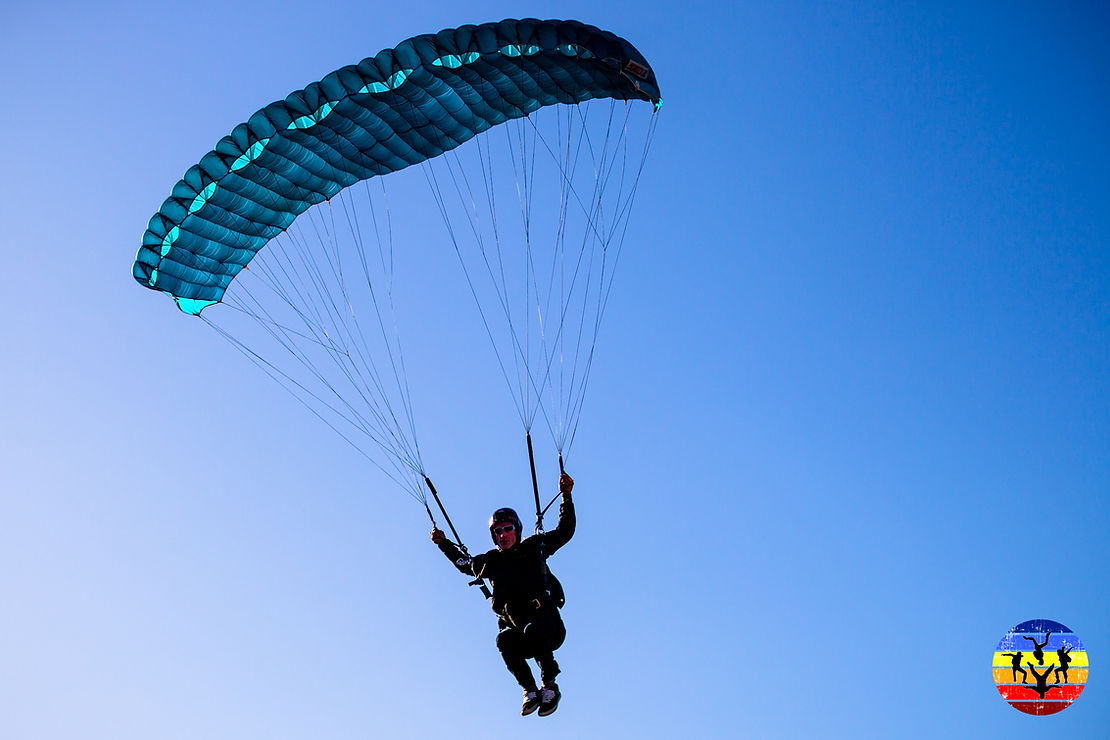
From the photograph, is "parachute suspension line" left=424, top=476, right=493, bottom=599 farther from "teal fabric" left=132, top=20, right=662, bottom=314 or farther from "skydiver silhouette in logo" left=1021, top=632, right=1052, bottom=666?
"skydiver silhouette in logo" left=1021, top=632, right=1052, bottom=666

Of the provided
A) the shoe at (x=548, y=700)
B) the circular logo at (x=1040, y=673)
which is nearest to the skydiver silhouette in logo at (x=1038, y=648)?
the circular logo at (x=1040, y=673)

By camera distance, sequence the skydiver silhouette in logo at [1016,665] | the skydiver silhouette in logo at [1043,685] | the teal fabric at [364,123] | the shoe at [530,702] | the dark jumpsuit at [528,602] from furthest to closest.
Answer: the skydiver silhouette in logo at [1043,685], the skydiver silhouette in logo at [1016,665], the teal fabric at [364,123], the dark jumpsuit at [528,602], the shoe at [530,702]

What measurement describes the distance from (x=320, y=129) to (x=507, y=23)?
2490 millimetres

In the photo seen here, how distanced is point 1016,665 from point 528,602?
20.1m

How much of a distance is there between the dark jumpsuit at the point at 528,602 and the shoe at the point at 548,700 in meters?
0.08

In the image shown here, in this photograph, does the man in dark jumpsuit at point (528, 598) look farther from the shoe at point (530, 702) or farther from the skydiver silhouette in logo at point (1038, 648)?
the skydiver silhouette in logo at point (1038, 648)

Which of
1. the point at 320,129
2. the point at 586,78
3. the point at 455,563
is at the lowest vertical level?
the point at 455,563

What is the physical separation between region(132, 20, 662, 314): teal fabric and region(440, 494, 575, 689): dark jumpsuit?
4817 mm

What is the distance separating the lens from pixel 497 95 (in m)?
11.7

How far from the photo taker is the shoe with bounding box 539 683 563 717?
929 cm

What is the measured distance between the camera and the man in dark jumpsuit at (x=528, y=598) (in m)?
9.34

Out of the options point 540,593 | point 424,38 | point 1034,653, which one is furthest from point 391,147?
point 1034,653

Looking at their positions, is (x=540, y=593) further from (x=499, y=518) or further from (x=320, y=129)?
(x=320, y=129)

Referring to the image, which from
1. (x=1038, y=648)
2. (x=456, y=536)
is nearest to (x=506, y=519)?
(x=456, y=536)
